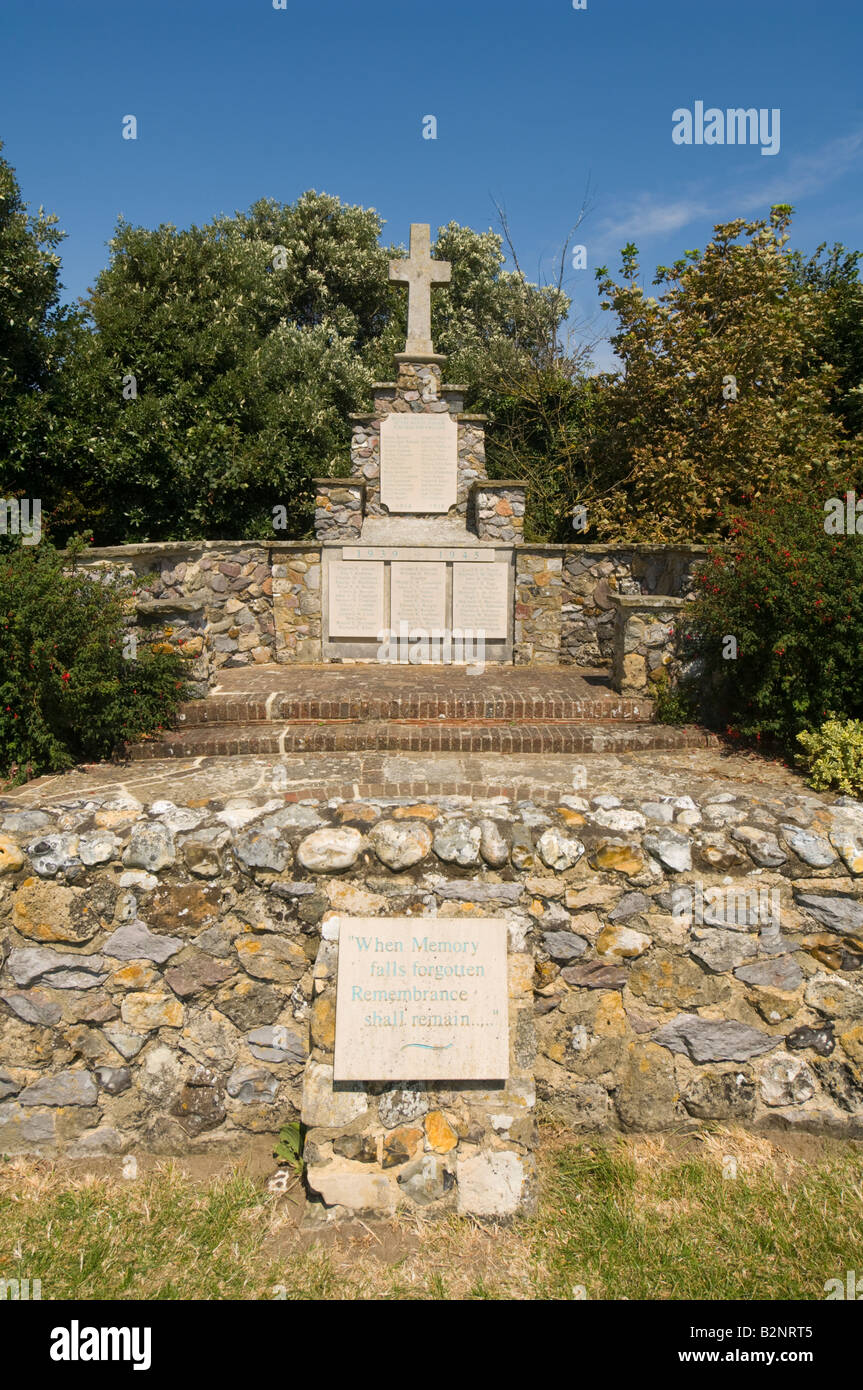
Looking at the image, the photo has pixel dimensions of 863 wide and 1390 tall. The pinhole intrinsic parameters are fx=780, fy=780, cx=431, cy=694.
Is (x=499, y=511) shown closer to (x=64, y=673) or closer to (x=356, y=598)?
(x=356, y=598)

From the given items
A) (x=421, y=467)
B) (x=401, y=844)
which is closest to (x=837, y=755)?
(x=401, y=844)

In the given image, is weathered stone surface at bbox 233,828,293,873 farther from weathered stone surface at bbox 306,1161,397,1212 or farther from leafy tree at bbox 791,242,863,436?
leafy tree at bbox 791,242,863,436

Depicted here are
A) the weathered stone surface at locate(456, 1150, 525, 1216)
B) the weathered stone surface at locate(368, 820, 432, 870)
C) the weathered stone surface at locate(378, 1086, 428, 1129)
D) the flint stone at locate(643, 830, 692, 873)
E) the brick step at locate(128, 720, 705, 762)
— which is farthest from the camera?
the brick step at locate(128, 720, 705, 762)

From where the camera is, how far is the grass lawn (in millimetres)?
2779

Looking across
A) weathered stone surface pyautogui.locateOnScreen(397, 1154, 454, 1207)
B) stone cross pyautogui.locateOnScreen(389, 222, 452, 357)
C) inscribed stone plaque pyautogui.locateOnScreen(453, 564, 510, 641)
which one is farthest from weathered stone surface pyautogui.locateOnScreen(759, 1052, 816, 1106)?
stone cross pyautogui.locateOnScreen(389, 222, 452, 357)

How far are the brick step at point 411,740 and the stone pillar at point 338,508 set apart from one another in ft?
12.2

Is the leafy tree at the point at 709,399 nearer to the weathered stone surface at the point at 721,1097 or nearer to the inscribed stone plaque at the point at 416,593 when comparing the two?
the inscribed stone plaque at the point at 416,593

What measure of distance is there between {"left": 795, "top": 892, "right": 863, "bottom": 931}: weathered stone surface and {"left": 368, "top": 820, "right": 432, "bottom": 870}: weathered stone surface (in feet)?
5.78

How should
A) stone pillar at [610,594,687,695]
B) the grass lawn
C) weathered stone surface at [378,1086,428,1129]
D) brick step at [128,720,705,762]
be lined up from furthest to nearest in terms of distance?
stone pillar at [610,594,687,695] → brick step at [128,720,705,762] → weathered stone surface at [378,1086,428,1129] → the grass lawn

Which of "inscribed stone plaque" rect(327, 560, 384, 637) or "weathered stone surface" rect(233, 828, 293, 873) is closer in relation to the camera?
"weathered stone surface" rect(233, 828, 293, 873)

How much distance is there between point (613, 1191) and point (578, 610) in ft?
22.5

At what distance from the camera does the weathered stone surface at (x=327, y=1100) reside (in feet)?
10.6

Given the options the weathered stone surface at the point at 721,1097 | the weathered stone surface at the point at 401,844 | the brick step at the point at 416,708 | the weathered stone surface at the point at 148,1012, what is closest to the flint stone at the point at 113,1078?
the weathered stone surface at the point at 148,1012

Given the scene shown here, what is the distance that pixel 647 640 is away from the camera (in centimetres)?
696
